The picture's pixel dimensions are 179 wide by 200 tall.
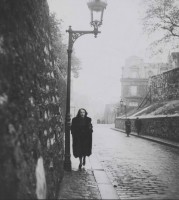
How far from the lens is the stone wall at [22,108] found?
2.90 m

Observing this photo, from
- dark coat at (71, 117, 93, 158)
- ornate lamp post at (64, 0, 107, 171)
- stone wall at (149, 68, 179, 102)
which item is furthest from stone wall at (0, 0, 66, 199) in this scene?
stone wall at (149, 68, 179, 102)

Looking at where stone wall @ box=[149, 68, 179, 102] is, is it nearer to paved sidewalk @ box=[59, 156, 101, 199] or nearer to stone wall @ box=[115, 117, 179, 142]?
stone wall @ box=[115, 117, 179, 142]

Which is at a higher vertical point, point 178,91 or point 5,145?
point 178,91

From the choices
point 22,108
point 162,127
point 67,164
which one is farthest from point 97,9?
point 162,127

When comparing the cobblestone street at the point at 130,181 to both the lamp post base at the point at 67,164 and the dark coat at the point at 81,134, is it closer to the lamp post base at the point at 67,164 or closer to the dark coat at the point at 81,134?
the lamp post base at the point at 67,164

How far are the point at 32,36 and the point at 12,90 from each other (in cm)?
162

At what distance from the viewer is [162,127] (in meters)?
25.4

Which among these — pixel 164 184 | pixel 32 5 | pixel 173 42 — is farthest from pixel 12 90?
pixel 173 42

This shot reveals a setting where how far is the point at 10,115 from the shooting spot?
3082 mm

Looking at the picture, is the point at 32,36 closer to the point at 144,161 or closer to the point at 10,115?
the point at 10,115

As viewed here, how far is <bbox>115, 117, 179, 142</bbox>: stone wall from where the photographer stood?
2231 cm

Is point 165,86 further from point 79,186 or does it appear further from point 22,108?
point 22,108

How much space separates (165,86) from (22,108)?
127 ft

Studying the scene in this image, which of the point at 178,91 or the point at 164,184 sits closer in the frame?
the point at 164,184
